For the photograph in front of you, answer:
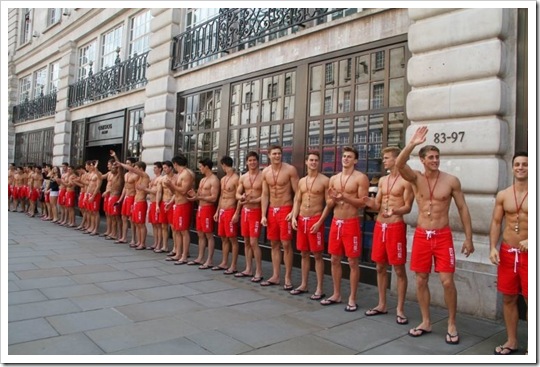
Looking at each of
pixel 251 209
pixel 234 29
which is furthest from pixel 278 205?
pixel 234 29

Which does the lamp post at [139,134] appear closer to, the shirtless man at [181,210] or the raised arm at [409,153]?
the shirtless man at [181,210]

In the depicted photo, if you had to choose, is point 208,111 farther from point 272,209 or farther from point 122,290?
point 122,290

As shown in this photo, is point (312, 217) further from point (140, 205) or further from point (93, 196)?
point (93, 196)

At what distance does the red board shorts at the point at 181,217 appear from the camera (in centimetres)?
890

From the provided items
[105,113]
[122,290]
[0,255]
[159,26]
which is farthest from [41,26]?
[0,255]

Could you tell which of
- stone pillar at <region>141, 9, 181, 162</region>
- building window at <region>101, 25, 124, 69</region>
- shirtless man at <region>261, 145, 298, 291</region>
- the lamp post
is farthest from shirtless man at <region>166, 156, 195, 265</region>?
building window at <region>101, 25, 124, 69</region>

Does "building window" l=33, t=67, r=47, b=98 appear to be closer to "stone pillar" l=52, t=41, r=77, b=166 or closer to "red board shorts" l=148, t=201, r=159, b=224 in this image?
"stone pillar" l=52, t=41, r=77, b=166

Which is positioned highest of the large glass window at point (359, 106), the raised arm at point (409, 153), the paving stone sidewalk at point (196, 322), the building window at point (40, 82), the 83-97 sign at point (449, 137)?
the building window at point (40, 82)

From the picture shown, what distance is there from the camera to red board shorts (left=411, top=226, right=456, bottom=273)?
471 centimetres

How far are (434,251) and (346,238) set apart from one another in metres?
1.34

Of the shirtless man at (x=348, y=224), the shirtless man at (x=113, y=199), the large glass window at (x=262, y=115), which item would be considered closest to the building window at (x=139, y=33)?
the shirtless man at (x=113, y=199)

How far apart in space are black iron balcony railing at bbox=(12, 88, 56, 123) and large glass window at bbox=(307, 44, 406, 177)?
1608cm

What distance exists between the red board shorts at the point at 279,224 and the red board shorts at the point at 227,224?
2.86 ft

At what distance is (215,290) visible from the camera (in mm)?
6566
